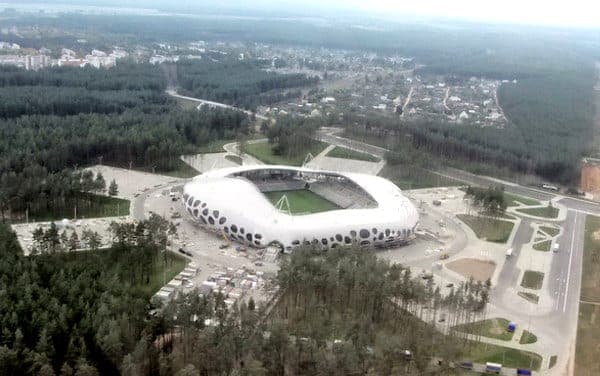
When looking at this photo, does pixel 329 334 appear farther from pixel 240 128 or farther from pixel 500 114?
pixel 500 114

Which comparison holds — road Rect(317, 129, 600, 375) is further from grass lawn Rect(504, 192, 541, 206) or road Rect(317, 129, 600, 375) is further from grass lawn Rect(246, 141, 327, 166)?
grass lawn Rect(246, 141, 327, 166)

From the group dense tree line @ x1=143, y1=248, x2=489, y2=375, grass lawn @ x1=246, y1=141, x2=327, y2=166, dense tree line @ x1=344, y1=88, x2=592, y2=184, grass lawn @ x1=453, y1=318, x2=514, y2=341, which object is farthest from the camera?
dense tree line @ x1=344, y1=88, x2=592, y2=184

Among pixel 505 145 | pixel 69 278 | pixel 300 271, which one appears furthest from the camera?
pixel 505 145

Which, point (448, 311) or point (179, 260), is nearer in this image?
point (448, 311)

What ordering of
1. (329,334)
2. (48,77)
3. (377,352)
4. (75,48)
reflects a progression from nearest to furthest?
(377,352)
(329,334)
(48,77)
(75,48)

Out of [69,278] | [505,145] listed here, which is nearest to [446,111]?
[505,145]

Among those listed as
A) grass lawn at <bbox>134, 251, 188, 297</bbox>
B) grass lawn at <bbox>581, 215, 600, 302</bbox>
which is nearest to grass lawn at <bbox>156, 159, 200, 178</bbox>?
grass lawn at <bbox>134, 251, 188, 297</bbox>

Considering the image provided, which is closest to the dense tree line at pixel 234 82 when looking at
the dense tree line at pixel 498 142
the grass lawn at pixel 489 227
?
the dense tree line at pixel 498 142
